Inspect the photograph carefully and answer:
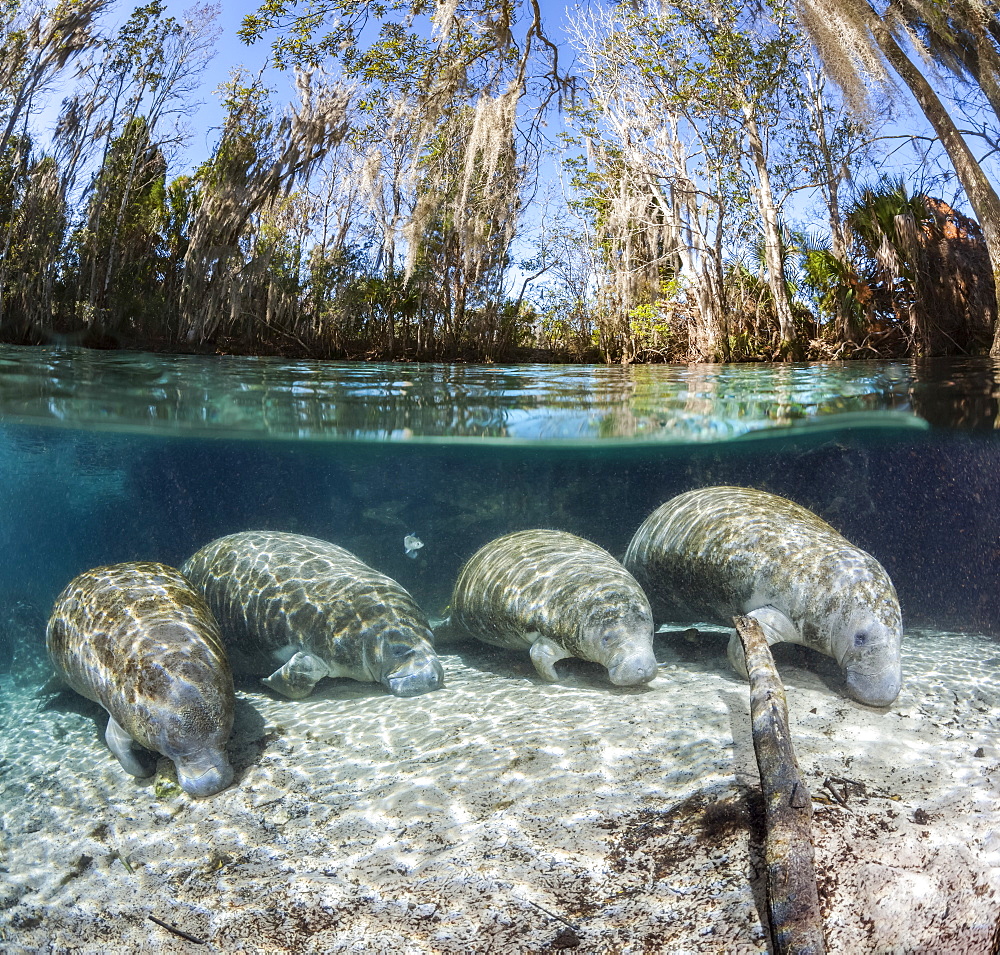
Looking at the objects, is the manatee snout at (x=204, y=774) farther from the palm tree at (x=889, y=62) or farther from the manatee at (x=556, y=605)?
the palm tree at (x=889, y=62)

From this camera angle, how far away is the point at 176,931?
116 inches

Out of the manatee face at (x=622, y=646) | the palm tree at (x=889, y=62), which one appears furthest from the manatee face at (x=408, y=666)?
the palm tree at (x=889, y=62)

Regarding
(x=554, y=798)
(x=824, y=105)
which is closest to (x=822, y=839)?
(x=554, y=798)

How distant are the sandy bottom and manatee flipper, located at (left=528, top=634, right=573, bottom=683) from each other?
43 centimetres

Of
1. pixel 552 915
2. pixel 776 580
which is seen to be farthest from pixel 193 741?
pixel 776 580

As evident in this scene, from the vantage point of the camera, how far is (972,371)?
677 centimetres

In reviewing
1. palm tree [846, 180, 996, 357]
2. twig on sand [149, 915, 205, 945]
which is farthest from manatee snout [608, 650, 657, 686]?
Answer: palm tree [846, 180, 996, 357]

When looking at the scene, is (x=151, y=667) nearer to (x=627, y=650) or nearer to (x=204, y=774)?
(x=204, y=774)

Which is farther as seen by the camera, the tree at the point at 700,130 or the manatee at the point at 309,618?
the manatee at the point at 309,618

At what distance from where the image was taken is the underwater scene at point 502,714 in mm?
2822

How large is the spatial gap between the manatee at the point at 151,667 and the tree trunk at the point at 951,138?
7.11 m

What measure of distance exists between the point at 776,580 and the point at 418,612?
125 inches

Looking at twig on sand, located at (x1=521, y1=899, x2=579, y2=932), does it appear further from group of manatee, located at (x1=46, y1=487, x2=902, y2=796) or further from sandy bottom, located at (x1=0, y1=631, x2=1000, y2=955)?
group of manatee, located at (x1=46, y1=487, x2=902, y2=796)

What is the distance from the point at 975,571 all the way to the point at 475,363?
9042mm
